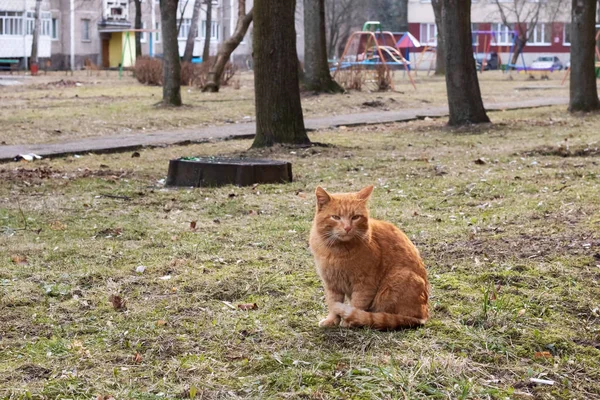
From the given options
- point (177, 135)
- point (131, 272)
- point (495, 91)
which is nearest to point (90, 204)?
point (131, 272)

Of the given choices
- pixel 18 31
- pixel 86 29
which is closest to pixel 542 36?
pixel 86 29

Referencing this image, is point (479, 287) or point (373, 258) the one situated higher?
point (373, 258)

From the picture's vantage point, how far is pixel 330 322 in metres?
5.01

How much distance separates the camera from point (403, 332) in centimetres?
489

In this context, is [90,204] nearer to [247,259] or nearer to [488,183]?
[247,259]

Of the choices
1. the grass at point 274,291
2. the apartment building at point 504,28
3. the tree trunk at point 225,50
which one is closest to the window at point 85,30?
the apartment building at point 504,28

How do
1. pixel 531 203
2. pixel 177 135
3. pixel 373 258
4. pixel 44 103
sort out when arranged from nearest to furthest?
1. pixel 373 258
2. pixel 531 203
3. pixel 177 135
4. pixel 44 103

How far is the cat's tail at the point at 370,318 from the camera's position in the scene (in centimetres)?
484

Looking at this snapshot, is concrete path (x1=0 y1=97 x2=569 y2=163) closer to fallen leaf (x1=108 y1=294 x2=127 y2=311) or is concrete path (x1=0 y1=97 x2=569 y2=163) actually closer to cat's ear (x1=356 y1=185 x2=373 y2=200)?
fallen leaf (x1=108 y1=294 x2=127 y2=311)

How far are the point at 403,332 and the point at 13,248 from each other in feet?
11.8

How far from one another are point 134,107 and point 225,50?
247 inches

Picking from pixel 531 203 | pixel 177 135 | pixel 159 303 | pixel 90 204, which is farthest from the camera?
pixel 177 135

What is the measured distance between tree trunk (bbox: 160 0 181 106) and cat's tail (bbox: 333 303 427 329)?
58.4 ft

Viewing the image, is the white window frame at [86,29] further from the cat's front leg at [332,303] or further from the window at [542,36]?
the cat's front leg at [332,303]
